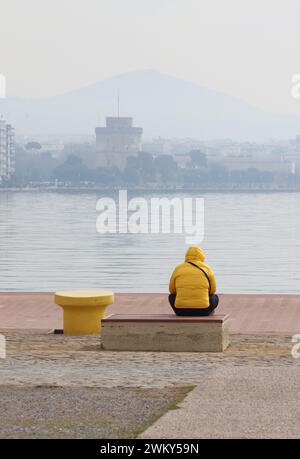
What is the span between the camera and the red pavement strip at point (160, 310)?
16203mm

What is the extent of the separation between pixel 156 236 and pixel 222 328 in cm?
8978

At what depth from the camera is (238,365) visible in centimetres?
1247

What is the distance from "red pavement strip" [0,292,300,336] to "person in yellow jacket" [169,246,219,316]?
1567 mm

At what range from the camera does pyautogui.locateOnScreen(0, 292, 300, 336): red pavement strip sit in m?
16.2

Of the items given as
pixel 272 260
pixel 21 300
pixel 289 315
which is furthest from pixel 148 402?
pixel 272 260

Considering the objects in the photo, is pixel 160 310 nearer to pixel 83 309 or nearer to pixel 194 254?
pixel 83 309

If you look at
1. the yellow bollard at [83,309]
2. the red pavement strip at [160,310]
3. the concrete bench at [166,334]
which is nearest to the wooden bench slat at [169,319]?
the concrete bench at [166,334]

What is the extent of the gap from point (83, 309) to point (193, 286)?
1.74 m

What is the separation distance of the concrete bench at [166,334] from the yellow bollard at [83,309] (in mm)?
1352

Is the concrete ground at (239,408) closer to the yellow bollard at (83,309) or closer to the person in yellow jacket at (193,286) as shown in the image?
the person in yellow jacket at (193,286)

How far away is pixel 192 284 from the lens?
46.5 ft

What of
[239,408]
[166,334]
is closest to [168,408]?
[239,408]

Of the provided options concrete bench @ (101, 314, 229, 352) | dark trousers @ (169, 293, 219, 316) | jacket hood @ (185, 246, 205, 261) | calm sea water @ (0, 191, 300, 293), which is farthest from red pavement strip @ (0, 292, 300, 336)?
calm sea water @ (0, 191, 300, 293)
